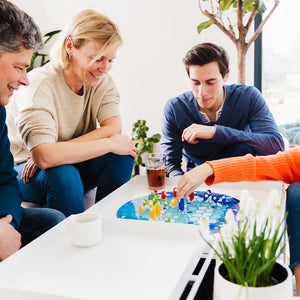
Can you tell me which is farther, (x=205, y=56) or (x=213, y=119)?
(x=213, y=119)

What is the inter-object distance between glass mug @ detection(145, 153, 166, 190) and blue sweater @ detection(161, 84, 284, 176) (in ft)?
1.39

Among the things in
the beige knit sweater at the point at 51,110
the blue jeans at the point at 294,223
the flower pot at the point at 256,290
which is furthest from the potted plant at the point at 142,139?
the flower pot at the point at 256,290

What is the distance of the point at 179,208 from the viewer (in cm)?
145

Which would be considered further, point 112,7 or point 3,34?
point 112,7

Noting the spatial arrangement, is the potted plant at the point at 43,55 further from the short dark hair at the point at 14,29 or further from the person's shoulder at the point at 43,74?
the short dark hair at the point at 14,29

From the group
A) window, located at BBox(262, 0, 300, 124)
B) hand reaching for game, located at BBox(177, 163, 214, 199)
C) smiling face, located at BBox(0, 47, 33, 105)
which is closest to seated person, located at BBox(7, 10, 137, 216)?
smiling face, located at BBox(0, 47, 33, 105)

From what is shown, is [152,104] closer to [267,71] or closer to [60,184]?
[267,71]

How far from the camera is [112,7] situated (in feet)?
11.8

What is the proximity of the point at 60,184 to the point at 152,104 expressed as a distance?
2.04 meters

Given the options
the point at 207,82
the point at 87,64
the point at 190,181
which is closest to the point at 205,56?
the point at 207,82

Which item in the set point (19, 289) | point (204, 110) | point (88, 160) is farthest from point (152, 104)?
point (19, 289)

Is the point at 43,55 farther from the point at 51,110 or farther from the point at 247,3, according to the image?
the point at 247,3

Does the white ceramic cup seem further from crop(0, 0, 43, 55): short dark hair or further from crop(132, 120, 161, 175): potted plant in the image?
crop(132, 120, 161, 175): potted plant

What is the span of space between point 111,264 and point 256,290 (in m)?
0.39
